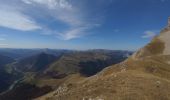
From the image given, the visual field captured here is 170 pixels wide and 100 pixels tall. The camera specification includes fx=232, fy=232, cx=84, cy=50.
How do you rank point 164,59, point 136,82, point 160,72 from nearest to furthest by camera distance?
point 136,82 → point 160,72 → point 164,59

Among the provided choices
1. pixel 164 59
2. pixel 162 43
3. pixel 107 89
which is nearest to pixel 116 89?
pixel 107 89

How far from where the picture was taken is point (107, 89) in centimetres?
3092

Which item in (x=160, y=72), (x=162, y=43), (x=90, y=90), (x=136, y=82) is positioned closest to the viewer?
(x=90, y=90)

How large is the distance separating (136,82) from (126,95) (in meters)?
7.57

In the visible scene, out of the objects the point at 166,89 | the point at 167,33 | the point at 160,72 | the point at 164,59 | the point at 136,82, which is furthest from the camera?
the point at 167,33

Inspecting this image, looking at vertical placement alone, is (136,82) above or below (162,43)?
below

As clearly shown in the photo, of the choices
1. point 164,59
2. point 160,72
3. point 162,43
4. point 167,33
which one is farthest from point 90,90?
point 167,33

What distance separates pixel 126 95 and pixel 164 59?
225 ft

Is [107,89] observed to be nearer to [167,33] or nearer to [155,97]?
[155,97]

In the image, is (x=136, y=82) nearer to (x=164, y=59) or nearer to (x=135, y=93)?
(x=135, y=93)

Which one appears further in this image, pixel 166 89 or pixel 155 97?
pixel 166 89

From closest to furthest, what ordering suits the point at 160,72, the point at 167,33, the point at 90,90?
the point at 90,90 → the point at 160,72 → the point at 167,33

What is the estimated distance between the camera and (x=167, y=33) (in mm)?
156125

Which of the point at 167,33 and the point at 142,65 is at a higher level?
the point at 167,33
